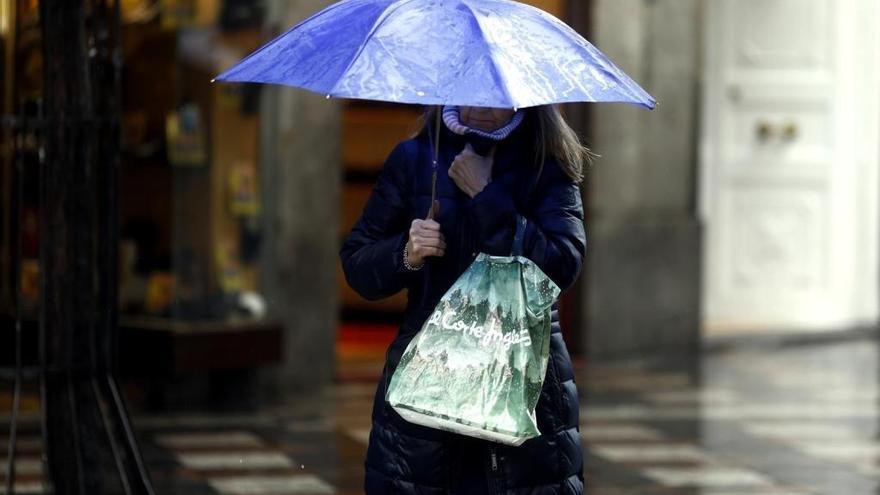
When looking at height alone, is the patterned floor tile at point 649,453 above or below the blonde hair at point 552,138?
below

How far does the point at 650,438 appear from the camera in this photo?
29.0 feet

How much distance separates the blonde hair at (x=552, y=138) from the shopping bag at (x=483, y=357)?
29 centimetres

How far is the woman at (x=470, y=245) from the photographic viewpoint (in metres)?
4.13

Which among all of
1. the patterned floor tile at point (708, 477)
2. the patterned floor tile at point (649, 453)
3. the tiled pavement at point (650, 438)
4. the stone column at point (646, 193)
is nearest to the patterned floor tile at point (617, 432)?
the tiled pavement at point (650, 438)

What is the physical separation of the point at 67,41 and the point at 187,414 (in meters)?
4.11

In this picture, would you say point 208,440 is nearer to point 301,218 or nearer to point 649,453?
point 301,218

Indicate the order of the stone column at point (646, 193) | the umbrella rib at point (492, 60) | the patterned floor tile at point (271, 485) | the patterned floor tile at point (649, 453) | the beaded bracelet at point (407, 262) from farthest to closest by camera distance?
the stone column at point (646, 193), the patterned floor tile at point (649, 453), the patterned floor tile at point (271, 485), the beaded bracelet at point (407, 262), the umbrella rib at point (492, 60)

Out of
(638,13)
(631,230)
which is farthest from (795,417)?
(638,13)

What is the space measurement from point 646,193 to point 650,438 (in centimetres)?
355

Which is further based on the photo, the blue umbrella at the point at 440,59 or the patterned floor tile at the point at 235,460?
the patterned floor tile at the point at 235,460

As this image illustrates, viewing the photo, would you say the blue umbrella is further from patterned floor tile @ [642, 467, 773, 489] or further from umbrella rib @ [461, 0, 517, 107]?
patterned floor tile @ [642, 467, 773, 489]

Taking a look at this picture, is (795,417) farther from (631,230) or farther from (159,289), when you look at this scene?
(159,289)

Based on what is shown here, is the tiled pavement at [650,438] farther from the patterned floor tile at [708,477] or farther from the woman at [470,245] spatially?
the woman at [470,245]

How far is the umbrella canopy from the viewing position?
384 centimetres
